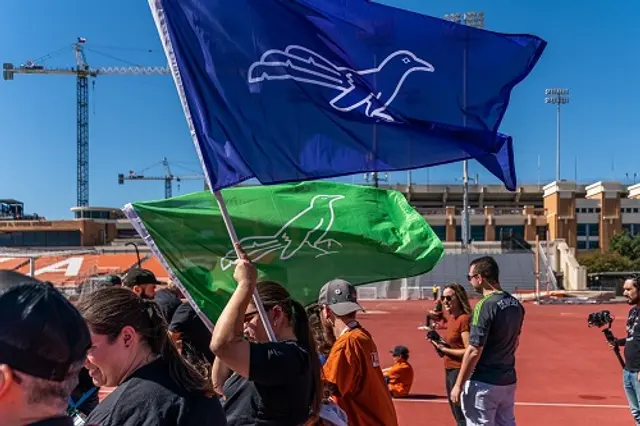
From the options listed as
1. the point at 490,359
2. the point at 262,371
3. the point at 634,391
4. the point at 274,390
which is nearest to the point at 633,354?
the point at 634,391

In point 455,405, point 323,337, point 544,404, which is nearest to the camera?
point 323,337

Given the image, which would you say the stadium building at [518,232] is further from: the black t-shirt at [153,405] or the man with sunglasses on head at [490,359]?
the black t-shirt at [153,405]

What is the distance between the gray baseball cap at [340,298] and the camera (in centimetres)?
419

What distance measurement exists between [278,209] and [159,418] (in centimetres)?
360

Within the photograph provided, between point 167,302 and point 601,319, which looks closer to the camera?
point 167,302

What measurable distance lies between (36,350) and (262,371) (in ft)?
4.75

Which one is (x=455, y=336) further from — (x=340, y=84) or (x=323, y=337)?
(x=340, y=84)

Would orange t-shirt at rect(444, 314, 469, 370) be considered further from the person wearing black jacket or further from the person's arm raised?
the person's arm raised

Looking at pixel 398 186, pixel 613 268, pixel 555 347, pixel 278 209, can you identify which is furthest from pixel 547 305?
pixel 398 186

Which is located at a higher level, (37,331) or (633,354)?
(37,331)

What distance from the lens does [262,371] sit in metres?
2.82

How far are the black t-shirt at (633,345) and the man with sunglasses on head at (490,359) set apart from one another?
65.2 inches

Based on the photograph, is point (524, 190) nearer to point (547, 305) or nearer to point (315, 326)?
point (547, 305)

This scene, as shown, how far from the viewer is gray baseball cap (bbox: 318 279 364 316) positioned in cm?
419
